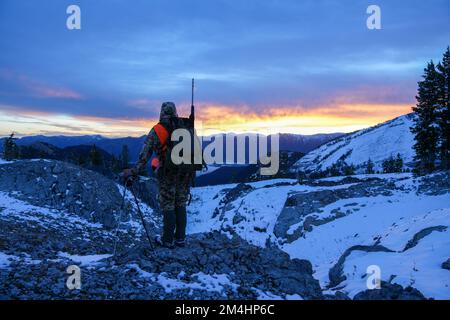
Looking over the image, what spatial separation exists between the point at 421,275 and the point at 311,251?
39.1ft

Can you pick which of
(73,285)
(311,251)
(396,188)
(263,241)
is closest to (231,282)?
(73,285)

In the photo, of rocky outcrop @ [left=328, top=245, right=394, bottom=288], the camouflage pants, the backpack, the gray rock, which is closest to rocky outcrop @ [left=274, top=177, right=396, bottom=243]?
rocky outcrop @ [left=328, top=245, right=394, bottom=288]

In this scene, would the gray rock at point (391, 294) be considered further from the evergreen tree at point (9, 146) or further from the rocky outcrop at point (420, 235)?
the evergreen tree at point (9, 146)

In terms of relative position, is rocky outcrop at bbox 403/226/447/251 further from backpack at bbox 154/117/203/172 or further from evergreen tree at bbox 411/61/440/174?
evergreen tree at bbox 411/61/440/174

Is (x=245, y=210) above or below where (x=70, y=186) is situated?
below

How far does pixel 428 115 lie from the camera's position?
39688 millimetres

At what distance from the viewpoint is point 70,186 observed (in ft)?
94.6

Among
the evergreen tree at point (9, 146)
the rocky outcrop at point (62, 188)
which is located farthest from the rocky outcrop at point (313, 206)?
the evergreen tree at point (9, 146)

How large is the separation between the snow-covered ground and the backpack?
4855 millimetres

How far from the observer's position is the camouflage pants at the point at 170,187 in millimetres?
8367

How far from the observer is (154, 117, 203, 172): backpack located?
822 centimetres

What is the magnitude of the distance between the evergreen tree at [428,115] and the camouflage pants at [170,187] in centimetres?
3670
